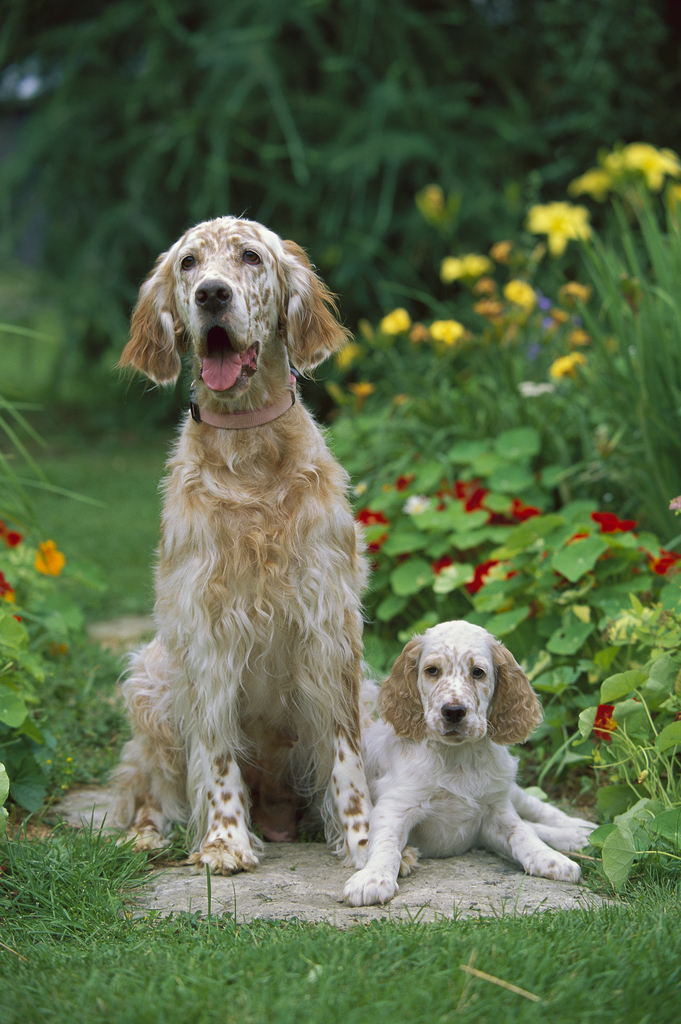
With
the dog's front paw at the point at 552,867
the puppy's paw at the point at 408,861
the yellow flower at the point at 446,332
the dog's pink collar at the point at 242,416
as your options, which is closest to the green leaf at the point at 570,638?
the dog's front paw at the point at 552,867

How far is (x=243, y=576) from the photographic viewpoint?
268 cm

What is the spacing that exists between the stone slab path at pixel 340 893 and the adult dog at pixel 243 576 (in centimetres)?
9

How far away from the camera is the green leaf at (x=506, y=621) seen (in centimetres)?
352

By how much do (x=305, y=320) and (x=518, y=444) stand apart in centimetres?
182

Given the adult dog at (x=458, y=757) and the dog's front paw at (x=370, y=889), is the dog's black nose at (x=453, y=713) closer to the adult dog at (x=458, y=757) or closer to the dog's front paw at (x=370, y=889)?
the adult dog at (x=458, y=757)

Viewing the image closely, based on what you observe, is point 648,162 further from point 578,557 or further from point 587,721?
point 587,721

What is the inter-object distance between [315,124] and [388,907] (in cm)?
829

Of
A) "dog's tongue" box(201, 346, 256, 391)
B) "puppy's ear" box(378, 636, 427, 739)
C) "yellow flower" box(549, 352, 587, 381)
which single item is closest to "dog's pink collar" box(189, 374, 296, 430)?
"dog's tongue" box(201, 346, 256, 391)

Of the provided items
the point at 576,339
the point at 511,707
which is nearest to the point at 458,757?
the point at 511,707

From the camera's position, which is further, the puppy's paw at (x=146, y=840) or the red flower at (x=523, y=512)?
the red flower at (x=523, y=512)

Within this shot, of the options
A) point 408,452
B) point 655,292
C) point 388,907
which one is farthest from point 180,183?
point 388,907

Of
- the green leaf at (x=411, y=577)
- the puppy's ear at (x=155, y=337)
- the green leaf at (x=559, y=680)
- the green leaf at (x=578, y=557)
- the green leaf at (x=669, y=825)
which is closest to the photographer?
the green leaf at (x=669, y=825)

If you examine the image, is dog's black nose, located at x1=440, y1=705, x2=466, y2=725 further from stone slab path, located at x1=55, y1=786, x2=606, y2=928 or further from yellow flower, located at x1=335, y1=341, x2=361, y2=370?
yellow flower, located at x1=335, y1=341, x2=361, y2=370

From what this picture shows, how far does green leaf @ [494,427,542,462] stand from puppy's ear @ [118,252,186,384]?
1919mm
